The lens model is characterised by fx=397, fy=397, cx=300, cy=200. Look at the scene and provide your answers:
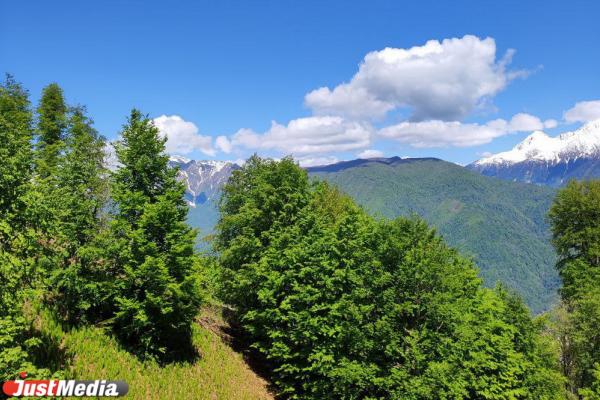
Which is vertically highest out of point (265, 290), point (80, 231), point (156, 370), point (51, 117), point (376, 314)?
point (51, 117)

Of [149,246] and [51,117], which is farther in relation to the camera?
[51,117]

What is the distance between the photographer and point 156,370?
76.9ft

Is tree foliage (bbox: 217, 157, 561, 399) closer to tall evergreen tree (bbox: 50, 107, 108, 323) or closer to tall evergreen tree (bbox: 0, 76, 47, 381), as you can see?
tall evergreen tree (bbox: 50, 107, 108, 323)

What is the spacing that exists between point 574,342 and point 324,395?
26.3 m

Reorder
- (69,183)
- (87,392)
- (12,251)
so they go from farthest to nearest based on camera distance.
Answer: (69,183) → (87,392) → (12,251)

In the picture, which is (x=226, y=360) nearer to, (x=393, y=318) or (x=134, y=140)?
(x=393, y=318)

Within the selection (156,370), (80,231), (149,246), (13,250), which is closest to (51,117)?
(80,231)

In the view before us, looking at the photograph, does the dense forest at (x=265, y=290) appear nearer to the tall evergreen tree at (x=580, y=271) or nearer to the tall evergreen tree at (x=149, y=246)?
the tall evergreen tree at (x=149, y=246)

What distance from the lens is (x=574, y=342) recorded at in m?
36.8

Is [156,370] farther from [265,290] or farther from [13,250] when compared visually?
[13,250]

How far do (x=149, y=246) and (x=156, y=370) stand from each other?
758cm

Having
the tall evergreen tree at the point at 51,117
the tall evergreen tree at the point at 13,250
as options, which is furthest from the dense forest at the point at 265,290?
the tall evergreen tree at the point at 51,117

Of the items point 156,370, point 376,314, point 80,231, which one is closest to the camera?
point 80,231

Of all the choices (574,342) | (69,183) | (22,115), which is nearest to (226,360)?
(69,183)
